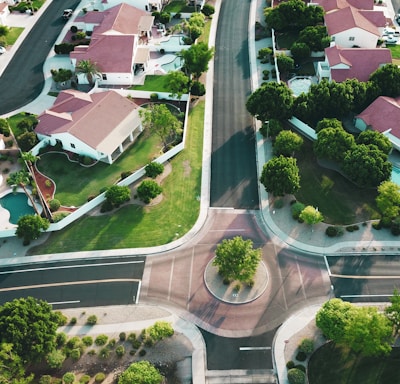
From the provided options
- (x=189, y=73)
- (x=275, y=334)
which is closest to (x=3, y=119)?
(x=189, y=73)

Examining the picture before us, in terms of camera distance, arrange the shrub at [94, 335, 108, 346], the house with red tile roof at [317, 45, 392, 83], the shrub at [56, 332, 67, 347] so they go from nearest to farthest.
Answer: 1. the shrub at [94, 335, 108, 346]
2. the shrub at [56, 332, 67, 347]
3. the house with red tile roof at [317, 45, 392, 83]

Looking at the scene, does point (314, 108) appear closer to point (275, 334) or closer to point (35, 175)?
point (275, 334)

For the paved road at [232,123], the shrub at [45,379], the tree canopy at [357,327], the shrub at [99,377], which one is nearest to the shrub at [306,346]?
the tree canopy at [357,327]

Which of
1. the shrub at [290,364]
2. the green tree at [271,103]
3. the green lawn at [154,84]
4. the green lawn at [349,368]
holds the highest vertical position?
the green tree at [271,103]

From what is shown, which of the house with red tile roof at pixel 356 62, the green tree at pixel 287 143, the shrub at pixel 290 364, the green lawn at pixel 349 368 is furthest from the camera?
the house with red tile roof at pixel 356 62

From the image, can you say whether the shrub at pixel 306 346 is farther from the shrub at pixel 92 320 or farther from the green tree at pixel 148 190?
the green tree at pixel 148 190

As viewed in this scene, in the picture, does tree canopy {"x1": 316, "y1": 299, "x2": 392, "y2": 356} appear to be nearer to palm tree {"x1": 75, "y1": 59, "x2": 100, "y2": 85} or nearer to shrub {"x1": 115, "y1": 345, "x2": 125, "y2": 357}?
shrub {"x1": 115, "y1": 345, "x2": 125, "y2": 357}

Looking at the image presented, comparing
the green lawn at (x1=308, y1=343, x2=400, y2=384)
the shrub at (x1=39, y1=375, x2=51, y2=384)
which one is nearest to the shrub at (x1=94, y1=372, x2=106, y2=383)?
the shrub at (x1=39, y1=375, x2=51, y2=384)
